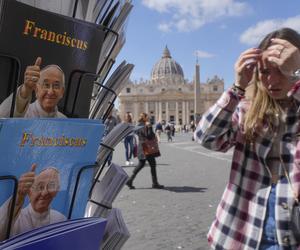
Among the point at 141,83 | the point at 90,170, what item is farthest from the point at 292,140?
the point at 141,83

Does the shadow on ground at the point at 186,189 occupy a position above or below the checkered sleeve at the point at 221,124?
below

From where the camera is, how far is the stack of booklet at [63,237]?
0.65 m

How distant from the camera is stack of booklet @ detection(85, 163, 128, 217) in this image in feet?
3.09

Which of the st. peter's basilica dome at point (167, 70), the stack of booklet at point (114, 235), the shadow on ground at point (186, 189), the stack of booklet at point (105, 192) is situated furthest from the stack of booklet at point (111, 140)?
the st. peter's basilica dome at point (167, 70)

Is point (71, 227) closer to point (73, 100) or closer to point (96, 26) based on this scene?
point (73, 100)

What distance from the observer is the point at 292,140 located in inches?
41.4

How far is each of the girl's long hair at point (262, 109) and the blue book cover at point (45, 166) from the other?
17.1 inches

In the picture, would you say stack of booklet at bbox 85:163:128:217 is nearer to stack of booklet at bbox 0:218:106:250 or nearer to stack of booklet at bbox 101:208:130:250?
stack of booklet at bbox 101:208:130:250

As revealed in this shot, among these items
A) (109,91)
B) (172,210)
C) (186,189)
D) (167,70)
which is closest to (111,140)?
(109,91)

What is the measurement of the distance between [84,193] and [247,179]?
454mm

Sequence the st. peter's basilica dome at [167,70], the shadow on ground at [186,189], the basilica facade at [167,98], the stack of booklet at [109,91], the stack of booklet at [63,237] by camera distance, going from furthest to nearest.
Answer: the st. peter's basilica dome at [167,70] → the basilica facade at [167,98] → the shadow on ground at [186,189] → the stack of booklet at [109,91] → the stack of booklet at [63,237]

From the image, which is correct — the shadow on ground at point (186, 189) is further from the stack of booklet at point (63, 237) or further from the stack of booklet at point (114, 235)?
the stack of booklet at point (63, 237)

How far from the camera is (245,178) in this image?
1.09 metres

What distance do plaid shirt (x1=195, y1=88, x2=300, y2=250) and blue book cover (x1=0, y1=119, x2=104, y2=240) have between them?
0.41m
